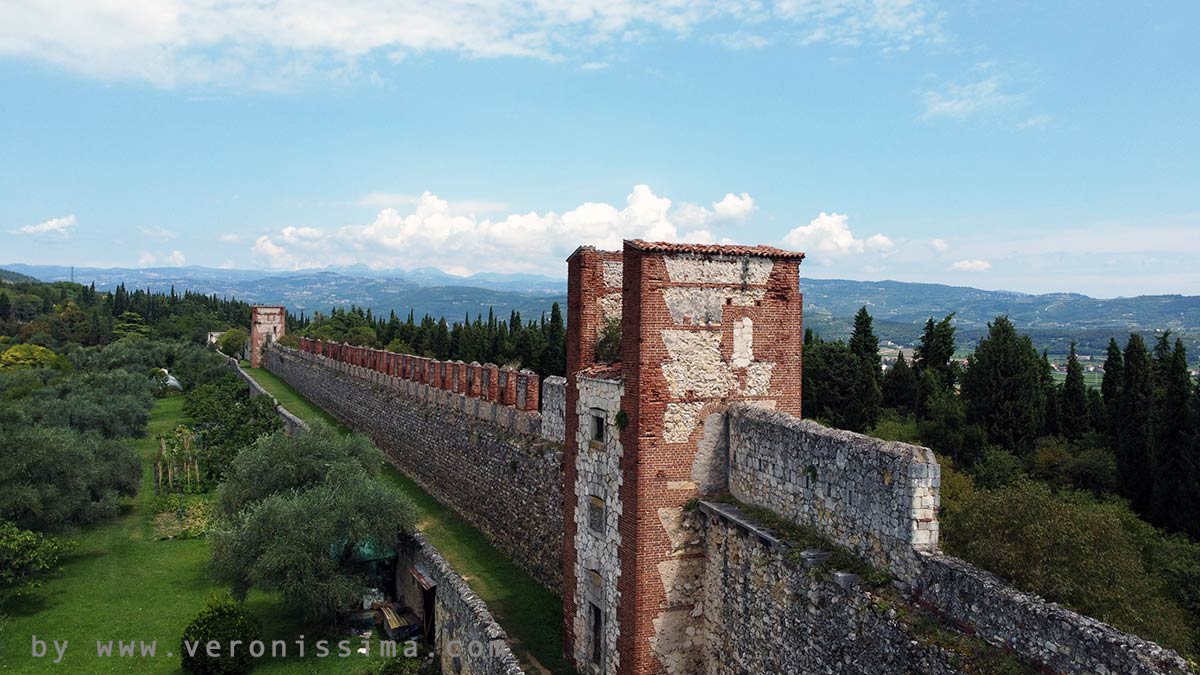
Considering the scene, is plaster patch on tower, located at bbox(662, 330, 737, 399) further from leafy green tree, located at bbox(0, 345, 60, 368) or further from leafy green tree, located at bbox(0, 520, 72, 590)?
leafy green tree, located at bbox(0, 345, 60, 368)

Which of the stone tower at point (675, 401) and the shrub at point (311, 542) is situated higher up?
the stone tower at point (675, 401)

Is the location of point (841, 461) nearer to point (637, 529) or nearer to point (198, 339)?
point (637, 529)

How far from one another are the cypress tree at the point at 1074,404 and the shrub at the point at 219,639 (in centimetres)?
3231

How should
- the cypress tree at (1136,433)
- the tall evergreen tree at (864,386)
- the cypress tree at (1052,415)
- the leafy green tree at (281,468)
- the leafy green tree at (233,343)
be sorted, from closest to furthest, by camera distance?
1. the leafy green tree at (281,468)
2. the cypress tree at (1136,433)
3. the cypress tree at (1052,415)
4. the tall evergreen tree at (864,386)
5. the leafy green tree at (233,343)

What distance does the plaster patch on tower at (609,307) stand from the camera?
12.8 m

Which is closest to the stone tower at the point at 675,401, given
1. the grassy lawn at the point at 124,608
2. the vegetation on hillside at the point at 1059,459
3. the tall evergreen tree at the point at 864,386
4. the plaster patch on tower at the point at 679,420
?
the plaster patch on tower at the point at 679,420

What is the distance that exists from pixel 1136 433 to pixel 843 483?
83.8 feet

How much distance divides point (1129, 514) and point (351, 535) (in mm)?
21476

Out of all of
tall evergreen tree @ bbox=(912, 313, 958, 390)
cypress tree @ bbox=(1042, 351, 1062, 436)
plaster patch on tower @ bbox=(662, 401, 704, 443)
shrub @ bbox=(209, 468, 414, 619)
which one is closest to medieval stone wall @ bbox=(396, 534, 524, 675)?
shrub @ bbox=(209, 468, 414, 619)

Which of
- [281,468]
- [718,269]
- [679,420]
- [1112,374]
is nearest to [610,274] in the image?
[718,269]

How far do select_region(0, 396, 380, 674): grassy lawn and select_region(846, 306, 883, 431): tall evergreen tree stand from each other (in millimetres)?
28585

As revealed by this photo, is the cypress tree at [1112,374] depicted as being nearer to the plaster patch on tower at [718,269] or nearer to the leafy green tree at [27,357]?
the plaster patch on tower at [718,269]

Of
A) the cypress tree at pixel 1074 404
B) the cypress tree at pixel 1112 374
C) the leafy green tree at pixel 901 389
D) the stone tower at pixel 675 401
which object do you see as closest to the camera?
the stone tower at pixel 675 401

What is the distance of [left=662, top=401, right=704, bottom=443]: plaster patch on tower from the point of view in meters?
9.77
